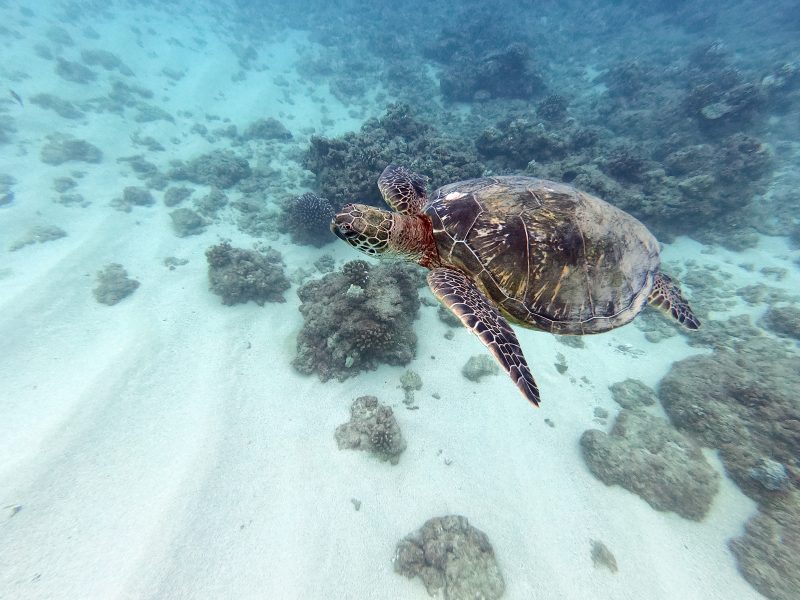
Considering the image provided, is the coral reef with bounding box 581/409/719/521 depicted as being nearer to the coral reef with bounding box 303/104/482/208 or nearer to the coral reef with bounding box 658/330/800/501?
the coral reef with bounding box 658/330/800/501

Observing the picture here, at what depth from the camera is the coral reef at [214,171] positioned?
11633mm

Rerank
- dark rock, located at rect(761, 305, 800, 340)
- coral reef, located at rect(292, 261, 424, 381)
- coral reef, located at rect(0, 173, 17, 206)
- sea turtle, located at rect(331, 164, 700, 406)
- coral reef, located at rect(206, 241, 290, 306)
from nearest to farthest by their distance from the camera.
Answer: sea turtle, located at rect(331, 164, 700, 406)
coral reef, located at rect(292, 261, 424, 381)
dark rock, located at rect(761, 305, 800, 340)
coral reef, located at rect(206, 241, 290, 306)
coral reef, located at rect(0, 173, 17, 206)

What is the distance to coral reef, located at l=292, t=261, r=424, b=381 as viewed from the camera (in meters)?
5.62

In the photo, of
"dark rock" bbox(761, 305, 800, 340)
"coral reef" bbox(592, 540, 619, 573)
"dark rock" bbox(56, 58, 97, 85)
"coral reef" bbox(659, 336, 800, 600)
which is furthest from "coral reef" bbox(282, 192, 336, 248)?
"dark rock" bbox(56, 58, 97, 85)

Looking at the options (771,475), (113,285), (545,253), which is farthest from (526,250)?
(113,285)

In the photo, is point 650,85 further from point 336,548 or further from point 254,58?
point 254,58

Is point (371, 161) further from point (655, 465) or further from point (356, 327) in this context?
point (655, 465)

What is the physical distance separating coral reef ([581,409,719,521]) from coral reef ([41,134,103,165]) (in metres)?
18.9

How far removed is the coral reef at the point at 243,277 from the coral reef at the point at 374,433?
374cm

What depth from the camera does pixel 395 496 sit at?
457 centimetres

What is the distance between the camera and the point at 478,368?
6008 mm

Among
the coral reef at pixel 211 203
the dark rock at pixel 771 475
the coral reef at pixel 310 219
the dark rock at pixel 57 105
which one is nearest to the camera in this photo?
the dark rock at pixel 771 475

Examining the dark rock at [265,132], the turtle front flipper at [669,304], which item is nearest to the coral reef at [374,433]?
the turtle front flipper at [669,304]

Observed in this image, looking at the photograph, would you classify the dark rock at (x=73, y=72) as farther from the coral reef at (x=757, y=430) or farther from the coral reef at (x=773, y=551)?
the coral reef at (x=773, y=551)
